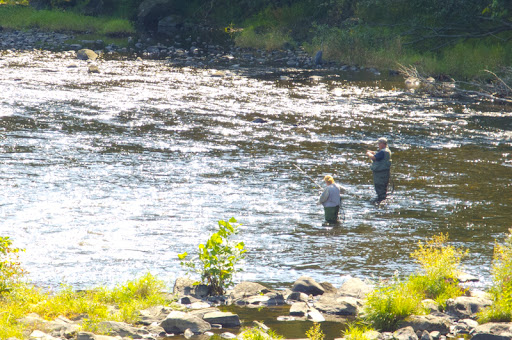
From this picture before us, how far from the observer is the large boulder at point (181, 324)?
1013 cm

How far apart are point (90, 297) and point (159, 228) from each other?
493 centimetres

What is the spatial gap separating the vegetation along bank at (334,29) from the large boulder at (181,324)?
24833mm

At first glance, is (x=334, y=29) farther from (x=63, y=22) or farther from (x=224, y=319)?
(x=224, y=319)

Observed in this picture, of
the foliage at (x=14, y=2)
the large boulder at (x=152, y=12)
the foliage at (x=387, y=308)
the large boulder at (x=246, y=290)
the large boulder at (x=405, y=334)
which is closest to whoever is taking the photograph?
the large boulder at (x=405, y=334)


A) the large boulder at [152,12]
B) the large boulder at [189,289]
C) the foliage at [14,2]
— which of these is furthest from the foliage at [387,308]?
the foliage at [14,2]

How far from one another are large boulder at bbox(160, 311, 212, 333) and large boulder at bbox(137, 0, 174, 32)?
61.8 m

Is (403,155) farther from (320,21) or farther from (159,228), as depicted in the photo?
(320,21)

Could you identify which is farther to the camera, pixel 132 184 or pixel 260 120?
pixel 260 120

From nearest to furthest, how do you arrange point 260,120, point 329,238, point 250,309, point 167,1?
point 250,309, point 329,238, point 260,120, point 167,1

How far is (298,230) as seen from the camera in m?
16.5

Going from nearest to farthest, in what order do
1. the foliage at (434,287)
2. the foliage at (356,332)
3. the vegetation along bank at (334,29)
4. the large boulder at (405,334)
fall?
1. the foliage at (356,332)
2. the large boulder at (405,334)
3. the foliage at (434,287)
4. the vegetation along bank at (334,29)

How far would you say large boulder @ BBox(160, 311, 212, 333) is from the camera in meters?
10.1

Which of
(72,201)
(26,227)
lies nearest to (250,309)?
(26,227)

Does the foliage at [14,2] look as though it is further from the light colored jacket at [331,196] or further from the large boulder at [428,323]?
the large boulder at [428,323]
